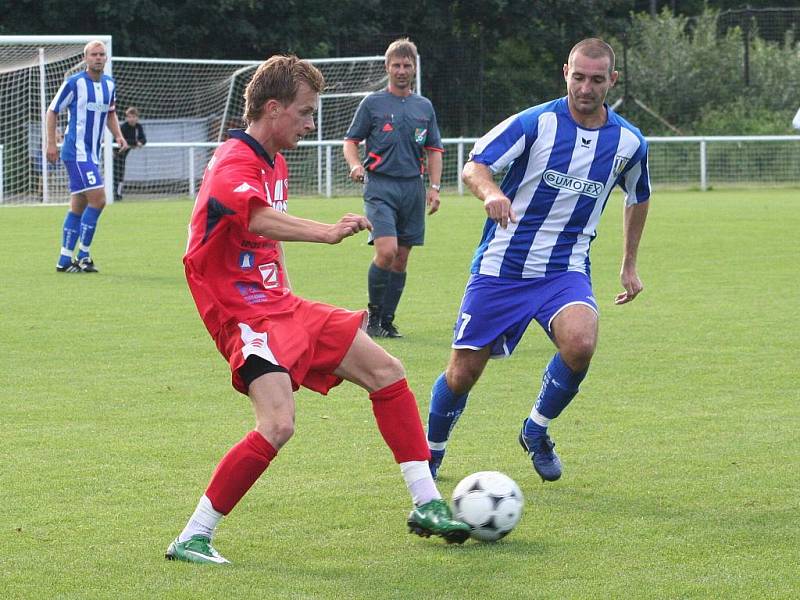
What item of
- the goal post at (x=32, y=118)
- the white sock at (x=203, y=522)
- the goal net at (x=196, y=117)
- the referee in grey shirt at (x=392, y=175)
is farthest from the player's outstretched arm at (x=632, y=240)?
the goal net at (x=196, y=117)

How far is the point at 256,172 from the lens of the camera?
174 inches

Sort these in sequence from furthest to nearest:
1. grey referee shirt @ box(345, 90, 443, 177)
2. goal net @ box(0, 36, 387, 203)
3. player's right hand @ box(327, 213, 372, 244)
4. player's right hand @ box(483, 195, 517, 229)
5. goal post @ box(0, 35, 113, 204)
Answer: goal net @ box(0, 36, 387, 203)
goal post @ box(0, 35, 113, 204)
grey referee shirt @ box(345, 90, 443, 177)
player's right hand @ box(483, 195, 517, 229)
player's right hand @ box(327, 213, 372, 244)

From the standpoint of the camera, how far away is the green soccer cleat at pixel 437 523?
4562mm

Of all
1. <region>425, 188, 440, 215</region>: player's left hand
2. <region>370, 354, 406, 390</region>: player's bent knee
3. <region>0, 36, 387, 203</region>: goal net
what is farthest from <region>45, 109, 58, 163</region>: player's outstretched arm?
<region>0, 36, 387, 203</region>: goal net

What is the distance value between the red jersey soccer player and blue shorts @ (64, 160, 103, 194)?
9.36 m

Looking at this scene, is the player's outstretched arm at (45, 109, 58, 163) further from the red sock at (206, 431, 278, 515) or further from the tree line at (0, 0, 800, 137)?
the tree line at (0, 0, 800, 137)

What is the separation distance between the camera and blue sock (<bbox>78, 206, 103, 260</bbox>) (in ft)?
43.7

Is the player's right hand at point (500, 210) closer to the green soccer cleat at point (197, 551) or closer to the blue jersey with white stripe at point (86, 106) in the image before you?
the green soccer cleat at point (197, 551)

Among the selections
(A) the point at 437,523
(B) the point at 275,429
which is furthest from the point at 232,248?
(A) the point at 437,523

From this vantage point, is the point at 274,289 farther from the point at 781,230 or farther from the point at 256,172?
the point at 781,230

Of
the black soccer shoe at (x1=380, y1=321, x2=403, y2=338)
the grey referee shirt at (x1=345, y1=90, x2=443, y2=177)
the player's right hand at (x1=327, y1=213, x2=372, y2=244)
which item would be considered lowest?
the black soccer shoe at (x1=380, y1=321, x2=403, y2=338)

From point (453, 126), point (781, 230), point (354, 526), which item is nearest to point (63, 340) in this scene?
point (354, 526)

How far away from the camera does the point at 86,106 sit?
559 inches

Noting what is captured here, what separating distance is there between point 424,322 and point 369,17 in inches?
1112
